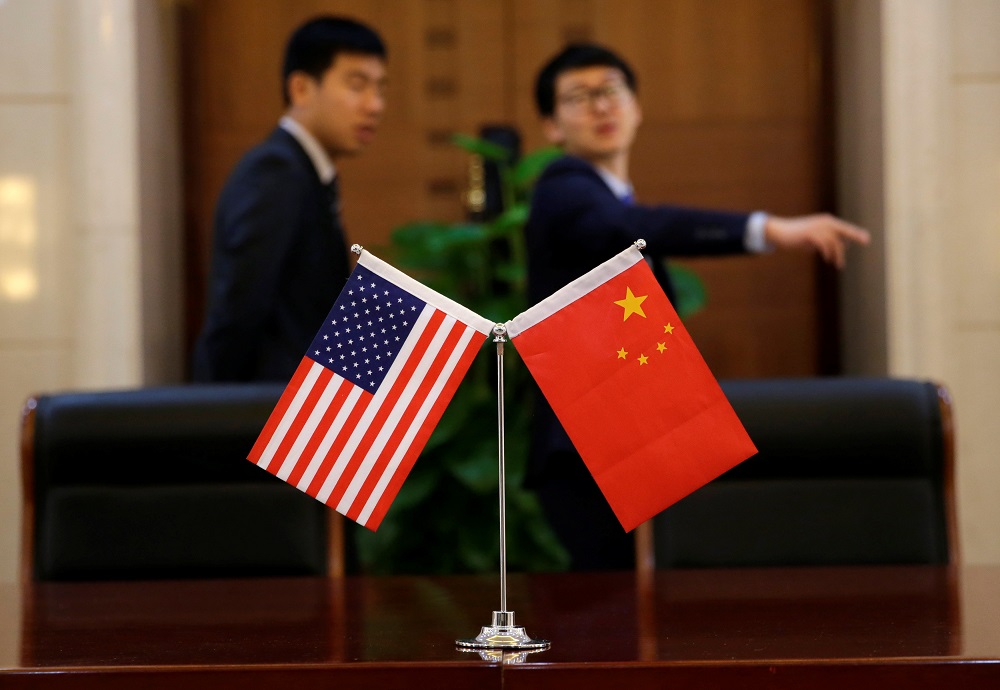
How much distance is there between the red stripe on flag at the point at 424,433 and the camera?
1.31 metres

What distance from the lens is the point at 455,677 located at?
1.08 metres

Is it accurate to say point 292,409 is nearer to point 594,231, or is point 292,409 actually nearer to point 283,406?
point 283,406

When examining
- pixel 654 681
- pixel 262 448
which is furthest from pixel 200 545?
pixel 654 681

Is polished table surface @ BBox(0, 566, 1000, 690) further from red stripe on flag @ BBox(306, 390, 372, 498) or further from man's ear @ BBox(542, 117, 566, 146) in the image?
man's ear @ BBox(542, 117, 566, 146)

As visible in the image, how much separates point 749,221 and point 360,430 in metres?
1.05

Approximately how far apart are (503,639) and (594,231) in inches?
51.2

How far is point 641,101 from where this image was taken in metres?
3.97

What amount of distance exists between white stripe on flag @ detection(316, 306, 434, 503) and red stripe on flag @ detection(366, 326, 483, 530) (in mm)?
54

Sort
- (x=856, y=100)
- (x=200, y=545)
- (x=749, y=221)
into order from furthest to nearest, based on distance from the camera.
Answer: (x=856, y=100) → (x=749, y=221) → (x=200, y=545)

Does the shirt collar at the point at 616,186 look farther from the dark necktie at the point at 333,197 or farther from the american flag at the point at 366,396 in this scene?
the american flag at the point at 366,396

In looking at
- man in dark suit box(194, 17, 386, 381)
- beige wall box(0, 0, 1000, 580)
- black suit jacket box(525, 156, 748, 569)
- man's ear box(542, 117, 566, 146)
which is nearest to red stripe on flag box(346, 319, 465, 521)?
black suit jacket box(525, 156, 748, 569)

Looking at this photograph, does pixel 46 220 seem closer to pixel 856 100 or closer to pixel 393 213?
pixel 393 213

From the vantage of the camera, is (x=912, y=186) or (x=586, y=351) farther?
(x=912, y=186)

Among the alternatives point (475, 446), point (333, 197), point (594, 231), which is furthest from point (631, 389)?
point (475, 446)
